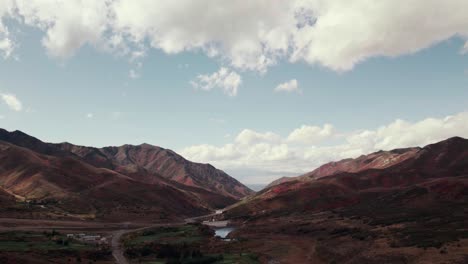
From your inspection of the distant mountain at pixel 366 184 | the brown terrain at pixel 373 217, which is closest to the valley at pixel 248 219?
the brown terrain at pixel 373 217

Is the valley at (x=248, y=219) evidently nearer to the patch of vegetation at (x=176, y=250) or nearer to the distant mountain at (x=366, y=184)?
the patch of vegetation at (x=176, y=250)

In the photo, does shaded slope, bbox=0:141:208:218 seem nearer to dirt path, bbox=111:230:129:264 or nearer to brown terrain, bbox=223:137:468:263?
brown terrain, bbox=223:137:468:263

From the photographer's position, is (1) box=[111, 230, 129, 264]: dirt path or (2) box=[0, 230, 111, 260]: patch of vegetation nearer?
(2) box=[0, 230, 111, 260]: patch of vegetation

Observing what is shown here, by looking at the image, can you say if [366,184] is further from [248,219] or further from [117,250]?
[117,250]

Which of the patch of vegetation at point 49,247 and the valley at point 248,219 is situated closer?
the patch of vegetation at point 49,247

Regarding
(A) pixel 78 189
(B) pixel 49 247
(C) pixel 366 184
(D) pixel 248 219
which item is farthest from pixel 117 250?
(C) pixel 366 184

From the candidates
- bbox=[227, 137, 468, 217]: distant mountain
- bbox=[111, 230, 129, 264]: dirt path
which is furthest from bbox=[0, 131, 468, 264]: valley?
bbox=[227, 137, 468, 217]: distant mountain

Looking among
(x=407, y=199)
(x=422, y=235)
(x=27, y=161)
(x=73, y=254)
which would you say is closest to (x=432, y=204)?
(x=407, y=199)

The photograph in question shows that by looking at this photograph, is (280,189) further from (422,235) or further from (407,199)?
(422,235)
